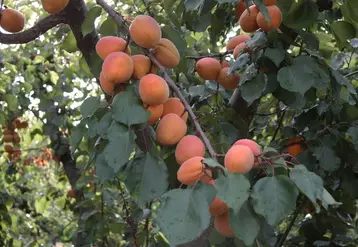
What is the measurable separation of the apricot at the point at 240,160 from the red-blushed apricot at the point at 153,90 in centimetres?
17

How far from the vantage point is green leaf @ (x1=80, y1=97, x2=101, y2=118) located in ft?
3.51

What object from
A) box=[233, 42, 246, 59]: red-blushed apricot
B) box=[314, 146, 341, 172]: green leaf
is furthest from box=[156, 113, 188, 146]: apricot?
box=[314, 146, 341, 172]: green leaf

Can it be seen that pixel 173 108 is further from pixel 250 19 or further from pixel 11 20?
pixel 11 20

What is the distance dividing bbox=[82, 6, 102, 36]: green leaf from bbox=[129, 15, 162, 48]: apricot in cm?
19

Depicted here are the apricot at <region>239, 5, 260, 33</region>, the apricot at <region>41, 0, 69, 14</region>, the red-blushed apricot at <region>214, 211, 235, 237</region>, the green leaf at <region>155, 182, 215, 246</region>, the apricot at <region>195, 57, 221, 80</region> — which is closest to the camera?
the green leaf at <region>155, 182, 215, 246</region>

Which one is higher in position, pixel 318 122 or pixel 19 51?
pixel 318 122

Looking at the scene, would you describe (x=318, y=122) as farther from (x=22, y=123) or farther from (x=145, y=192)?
(x=22, y=123)

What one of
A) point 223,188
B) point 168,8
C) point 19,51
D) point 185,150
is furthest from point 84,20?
point 19,51

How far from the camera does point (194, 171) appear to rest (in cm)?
82

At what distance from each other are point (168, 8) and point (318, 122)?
0.54 metres

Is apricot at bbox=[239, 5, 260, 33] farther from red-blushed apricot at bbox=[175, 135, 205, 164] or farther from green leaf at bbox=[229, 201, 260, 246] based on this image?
green leaf at bbox=[229, 201, 260, 246]

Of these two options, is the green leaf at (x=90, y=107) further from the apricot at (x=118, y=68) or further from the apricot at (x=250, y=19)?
the apricot at (x=250, y=19)

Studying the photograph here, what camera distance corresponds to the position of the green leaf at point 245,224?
2.60 feet

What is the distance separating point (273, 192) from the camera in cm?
79
